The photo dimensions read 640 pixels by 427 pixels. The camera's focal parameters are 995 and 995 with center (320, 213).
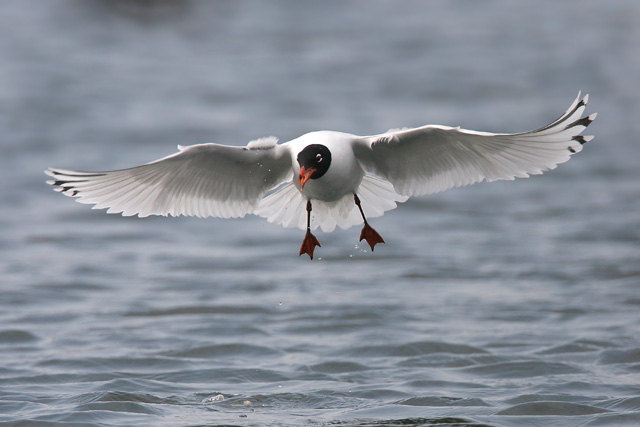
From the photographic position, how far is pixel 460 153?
686 centimetres

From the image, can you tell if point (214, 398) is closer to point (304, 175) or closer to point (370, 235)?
point (370, 235)

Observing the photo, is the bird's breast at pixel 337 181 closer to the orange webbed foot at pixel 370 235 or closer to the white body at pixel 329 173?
the white body at pixel 329 173

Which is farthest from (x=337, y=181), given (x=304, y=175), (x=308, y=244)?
(x=308, y=244)

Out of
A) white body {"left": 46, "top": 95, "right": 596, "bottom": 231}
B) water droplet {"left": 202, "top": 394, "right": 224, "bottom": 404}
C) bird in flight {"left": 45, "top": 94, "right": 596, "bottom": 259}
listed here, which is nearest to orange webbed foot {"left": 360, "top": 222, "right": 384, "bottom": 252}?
bird in flight {"left": 45, "top": 94, "right": 596, "bottom": 259}

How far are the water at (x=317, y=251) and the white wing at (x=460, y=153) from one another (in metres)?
1.66

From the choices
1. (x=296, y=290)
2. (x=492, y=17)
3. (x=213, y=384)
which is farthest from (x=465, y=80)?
(x=213, y=384)

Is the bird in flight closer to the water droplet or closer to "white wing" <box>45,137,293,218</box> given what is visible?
"white wing" <box>45,137,293,218</box>

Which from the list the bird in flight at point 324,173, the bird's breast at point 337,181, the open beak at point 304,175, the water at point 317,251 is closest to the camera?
the open beak at point 304,175

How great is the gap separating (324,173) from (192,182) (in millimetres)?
1172

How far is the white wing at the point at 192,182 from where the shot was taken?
664 centimetres

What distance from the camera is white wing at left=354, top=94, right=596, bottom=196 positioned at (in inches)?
247

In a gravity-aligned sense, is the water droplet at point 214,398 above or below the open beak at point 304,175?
below

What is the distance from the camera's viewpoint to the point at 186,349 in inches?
344

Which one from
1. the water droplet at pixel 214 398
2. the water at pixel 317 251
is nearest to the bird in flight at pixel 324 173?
the water droplet at pixel 214 398
